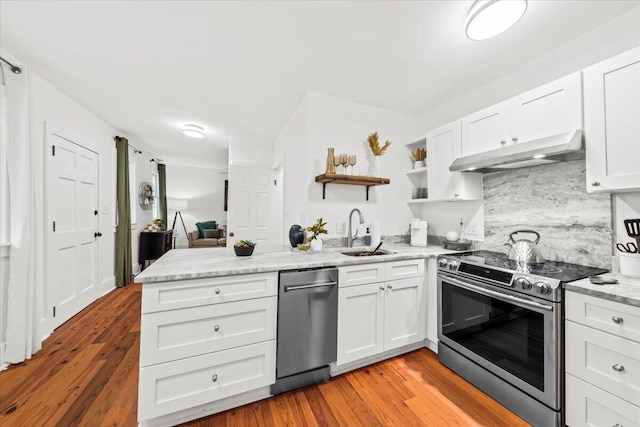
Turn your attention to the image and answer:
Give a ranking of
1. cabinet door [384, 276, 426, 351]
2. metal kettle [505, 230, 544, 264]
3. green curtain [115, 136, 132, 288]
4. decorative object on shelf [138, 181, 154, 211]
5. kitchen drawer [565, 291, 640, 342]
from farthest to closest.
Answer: decorative object on shelf [138, 181, 154, 211] < green curtain [115, 136, 132, 288] < cabinet door [384, 276, 426, 351] < metal kettle [505, 230, 544, 264] < kitchen drawer [565, 291, 640, 342]

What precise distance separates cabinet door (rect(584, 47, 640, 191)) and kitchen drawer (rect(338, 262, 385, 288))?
1.44 metres

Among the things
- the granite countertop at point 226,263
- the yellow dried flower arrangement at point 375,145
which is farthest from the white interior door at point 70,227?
the yellow dried flower arrangement at point 375,145

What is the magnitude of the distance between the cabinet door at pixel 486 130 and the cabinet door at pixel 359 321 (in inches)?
56.9

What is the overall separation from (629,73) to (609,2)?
0.53m

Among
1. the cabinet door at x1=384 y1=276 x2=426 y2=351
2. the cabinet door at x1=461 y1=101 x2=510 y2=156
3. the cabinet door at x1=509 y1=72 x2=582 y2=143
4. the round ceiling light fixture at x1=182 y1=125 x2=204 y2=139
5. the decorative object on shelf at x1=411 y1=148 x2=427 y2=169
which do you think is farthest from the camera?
the round ceiling light fixture at x1=182 y1=125 x2=204 y2=139

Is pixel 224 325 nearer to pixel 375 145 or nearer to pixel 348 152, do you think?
pixel 348 152

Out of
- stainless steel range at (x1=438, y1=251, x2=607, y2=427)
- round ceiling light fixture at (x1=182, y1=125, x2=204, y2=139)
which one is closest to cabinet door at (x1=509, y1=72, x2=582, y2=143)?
stainless steel range at (x1=438, y1=251, x2=607, y2=427)

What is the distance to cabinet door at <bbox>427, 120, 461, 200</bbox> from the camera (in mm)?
2354

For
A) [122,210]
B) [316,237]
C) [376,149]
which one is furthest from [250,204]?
[376,149]

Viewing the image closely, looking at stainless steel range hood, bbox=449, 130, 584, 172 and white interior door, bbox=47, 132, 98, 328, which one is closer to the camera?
stainless steel range hood, bbox=449, 130, 584, 172

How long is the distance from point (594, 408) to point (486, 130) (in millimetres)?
1881

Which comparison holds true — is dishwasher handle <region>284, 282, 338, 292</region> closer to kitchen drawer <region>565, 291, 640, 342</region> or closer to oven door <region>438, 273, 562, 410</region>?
oven door <region>438, 273, 562, 410</region>

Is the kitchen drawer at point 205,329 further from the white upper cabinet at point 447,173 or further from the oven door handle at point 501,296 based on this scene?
the white upper cabinet at point 447,173

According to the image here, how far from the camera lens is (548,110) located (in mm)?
1714
